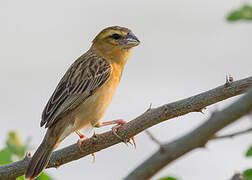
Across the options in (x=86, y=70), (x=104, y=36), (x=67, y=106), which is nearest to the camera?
(x=67, y=106)

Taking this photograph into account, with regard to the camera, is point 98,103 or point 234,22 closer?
point 234,22

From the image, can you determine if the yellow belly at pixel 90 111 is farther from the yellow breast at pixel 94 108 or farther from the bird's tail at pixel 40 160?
the bird's tail at pixel 40 160

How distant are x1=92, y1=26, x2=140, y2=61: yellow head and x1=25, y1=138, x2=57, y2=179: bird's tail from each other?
1493 millimetres

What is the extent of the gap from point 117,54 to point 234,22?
3.18 meters

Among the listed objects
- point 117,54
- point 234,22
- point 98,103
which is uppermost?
point 234,22

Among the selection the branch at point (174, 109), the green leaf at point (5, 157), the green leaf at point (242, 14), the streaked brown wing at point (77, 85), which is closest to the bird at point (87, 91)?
the streaked brown wing at point (77, 85)

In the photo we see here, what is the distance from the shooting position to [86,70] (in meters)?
5.16

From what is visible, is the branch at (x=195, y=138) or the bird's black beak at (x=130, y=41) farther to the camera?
the bird's black beak at (x=130, y=41)

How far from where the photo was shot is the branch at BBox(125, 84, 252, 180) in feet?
3.42

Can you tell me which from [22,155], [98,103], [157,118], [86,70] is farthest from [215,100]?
[86,70]

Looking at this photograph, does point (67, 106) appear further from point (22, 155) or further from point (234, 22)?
point (234, 22)

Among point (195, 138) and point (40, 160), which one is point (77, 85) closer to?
point (40, 160)

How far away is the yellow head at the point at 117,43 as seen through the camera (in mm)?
5301

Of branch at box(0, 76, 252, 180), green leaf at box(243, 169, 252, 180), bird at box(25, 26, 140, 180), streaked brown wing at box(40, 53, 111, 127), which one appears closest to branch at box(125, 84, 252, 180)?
green leaf at box(243, 169, 252, 180)
